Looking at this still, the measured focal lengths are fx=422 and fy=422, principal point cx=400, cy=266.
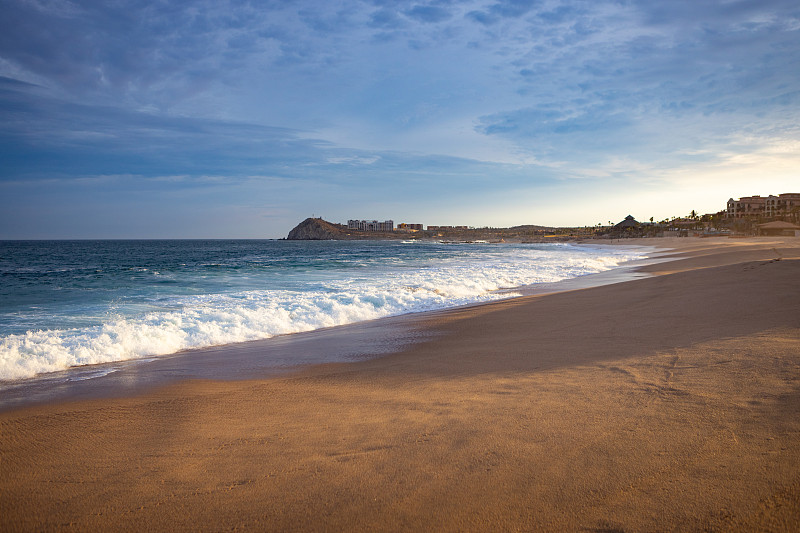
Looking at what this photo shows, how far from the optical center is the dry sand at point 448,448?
2.49m

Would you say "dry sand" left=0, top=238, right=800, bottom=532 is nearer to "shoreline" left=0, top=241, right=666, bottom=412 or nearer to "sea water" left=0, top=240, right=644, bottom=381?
"shoreline" left=0, top=241, right=666, bottom=412

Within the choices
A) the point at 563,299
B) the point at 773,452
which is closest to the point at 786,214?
the point at 563,299

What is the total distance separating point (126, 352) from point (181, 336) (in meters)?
1.08

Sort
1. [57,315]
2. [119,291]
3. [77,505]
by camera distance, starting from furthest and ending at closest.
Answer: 1. [119,291]
2. [57,315]
3. [77,505]

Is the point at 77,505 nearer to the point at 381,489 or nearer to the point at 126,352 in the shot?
the point at 381,489

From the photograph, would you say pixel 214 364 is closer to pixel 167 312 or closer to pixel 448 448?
pixel 448 448

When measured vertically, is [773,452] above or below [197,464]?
above

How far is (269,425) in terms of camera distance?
155 inches

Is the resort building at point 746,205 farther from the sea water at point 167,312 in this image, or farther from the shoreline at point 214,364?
the shoreline at point 214,364

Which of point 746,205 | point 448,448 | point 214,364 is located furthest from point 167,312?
point 746,205

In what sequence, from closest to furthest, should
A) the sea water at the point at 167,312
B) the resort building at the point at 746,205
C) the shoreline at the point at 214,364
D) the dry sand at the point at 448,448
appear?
1. the dry sand at the point at 448,448
2. the shoreline at the point at 214,364
3. the sea water at the point at 167,312
4. the resort building at the point at 746,205

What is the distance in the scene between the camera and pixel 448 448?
10.5 ft

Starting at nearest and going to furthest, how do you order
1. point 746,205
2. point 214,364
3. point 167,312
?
point 214,364, point 167,312, point 746,205

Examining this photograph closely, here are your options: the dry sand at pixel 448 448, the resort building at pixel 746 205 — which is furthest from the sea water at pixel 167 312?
the resort building at pixel 746 205
